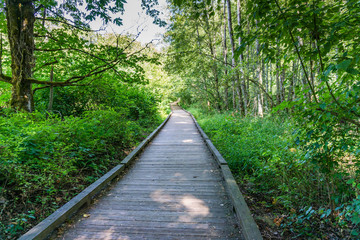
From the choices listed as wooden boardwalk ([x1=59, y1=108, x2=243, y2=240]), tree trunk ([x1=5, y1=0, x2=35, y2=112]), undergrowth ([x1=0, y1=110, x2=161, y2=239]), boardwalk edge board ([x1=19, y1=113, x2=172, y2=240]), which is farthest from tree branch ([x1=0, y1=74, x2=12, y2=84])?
wooden boardwalk ([x1=59, y1=108, x2=243, y2=240])

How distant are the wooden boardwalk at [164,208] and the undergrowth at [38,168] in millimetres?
744

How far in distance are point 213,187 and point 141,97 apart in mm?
11579

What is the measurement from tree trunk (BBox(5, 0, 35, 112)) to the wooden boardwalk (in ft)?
13.1

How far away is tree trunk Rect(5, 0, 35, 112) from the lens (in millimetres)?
5098

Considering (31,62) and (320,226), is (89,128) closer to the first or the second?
(31,62)

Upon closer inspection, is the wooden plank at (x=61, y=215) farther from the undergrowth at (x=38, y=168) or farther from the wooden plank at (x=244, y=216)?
the wooden plank at (x=244, y=216)

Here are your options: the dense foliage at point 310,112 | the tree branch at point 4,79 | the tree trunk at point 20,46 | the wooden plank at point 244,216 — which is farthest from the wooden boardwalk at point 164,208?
the tree branch at point 4,79

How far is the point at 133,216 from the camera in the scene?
111 inches

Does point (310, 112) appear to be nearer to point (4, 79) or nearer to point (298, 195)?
point (298, 195)

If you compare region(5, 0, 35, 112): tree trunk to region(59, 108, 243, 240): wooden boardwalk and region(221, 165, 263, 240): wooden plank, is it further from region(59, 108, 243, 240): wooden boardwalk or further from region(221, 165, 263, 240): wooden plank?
region(221, 165, 263, 240): wooden plank

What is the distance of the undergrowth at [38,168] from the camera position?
2.69m

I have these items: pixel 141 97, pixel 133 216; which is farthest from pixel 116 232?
pixel 141 97

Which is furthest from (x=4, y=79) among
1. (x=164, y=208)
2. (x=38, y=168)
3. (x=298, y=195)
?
(x=298, y=195)

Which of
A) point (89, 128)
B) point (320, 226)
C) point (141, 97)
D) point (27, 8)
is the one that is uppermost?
point (27, 8)
